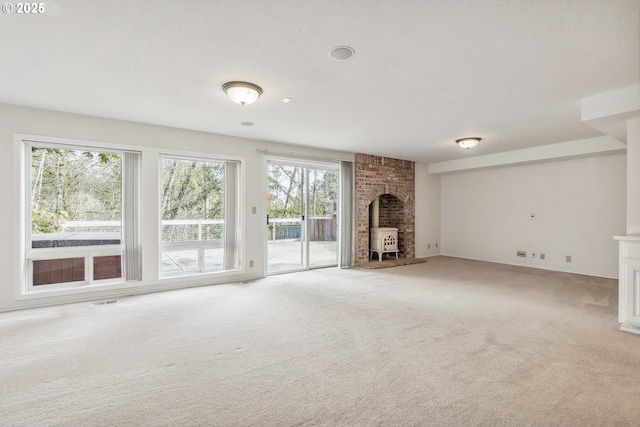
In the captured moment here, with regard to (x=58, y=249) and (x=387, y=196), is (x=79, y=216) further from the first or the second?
(x=387, y=196)

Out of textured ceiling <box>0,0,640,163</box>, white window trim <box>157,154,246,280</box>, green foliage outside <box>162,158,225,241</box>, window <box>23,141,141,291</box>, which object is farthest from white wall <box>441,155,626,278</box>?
window <box>23,141,141,291</box>

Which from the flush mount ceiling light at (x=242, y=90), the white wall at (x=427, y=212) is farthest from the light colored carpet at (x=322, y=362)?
the white wall at (x=427, y=212)

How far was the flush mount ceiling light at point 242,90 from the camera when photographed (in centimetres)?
302

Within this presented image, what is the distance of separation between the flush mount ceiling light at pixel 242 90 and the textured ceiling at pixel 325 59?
121 mm

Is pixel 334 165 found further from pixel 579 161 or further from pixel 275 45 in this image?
pixel 579 161

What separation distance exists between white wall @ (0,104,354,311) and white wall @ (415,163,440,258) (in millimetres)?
3087

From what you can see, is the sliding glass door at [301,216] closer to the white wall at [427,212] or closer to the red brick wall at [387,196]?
the red brick wall at [387,196]

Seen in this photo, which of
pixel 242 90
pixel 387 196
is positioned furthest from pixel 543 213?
pixel 242 90

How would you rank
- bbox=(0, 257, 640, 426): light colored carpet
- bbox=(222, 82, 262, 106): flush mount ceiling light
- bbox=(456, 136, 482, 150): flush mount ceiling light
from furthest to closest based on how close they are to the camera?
1. bbox=(456, 136, 482, 150): flush mount ceiling light
2. bbox=(222, 82, 262, 106): flush mount ceiling light
3. bbox=(0, 257, 640, 426): light colored carpet

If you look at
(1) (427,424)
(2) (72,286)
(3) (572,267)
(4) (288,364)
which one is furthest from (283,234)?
(3) (572,267)

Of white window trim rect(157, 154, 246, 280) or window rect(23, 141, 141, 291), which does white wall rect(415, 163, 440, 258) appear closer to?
white window trim rect(157, 154, 246, 280)

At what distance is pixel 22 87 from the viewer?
3139mm

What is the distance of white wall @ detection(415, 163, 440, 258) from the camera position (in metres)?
7.93

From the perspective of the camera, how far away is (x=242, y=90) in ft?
9.97
